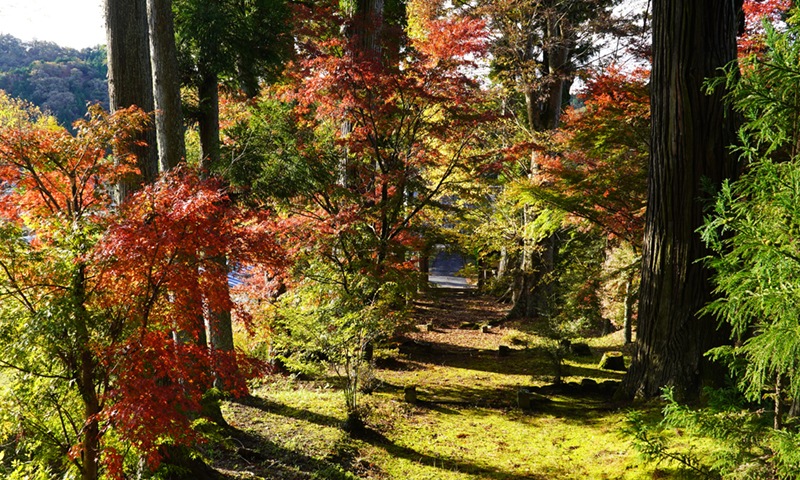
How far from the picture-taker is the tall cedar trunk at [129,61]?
4.33 meters

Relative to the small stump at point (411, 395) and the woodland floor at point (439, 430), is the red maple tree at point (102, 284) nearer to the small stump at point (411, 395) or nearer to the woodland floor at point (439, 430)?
the woodland floor at point (439, 430)

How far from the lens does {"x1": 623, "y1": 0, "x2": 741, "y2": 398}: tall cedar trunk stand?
4.43 m

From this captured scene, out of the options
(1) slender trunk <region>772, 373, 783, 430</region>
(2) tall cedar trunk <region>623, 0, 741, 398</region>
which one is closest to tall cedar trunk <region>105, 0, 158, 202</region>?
(1) slender trunk <region>772, 373, 783, 430</region>

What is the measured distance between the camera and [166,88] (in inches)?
204

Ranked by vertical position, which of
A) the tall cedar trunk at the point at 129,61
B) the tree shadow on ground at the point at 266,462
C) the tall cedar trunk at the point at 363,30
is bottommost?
the tree shadow on ground at the point at 266,462

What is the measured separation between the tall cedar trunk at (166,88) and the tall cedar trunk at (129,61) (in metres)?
0.59

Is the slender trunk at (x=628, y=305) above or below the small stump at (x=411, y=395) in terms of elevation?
above

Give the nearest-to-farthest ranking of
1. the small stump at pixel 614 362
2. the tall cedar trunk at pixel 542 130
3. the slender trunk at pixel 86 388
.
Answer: the slender trunk at pixel 86 388 < the small stump at pixel 614 362 < the tall cedar trunk at pixel 542 130

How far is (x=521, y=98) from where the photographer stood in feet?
53.6

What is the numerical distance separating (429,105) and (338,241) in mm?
3044

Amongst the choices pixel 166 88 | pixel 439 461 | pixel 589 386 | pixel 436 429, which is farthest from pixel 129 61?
pixel 589 386

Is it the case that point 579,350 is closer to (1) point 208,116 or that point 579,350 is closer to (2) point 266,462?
(2) point 266,462

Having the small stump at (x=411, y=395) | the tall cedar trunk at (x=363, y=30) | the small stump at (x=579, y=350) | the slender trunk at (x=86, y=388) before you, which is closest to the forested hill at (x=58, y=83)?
the tall cedar trunk at (x=363, y=30)

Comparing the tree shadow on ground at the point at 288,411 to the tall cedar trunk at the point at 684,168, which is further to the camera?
the tree shadow on ground at the point at 288,411
